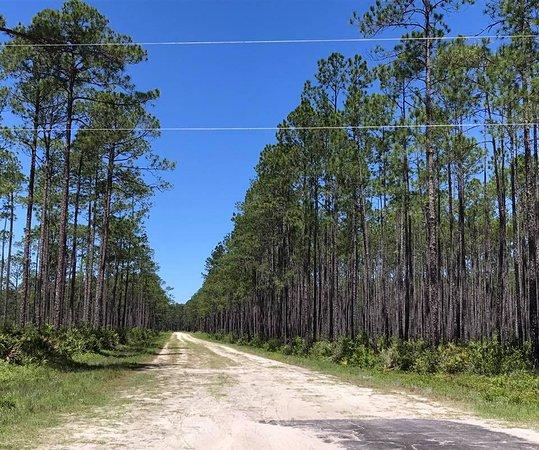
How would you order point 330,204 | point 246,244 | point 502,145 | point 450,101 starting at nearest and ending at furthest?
1. point 450,101
2. point 502,145
3. point 330,204
4. point 246,244

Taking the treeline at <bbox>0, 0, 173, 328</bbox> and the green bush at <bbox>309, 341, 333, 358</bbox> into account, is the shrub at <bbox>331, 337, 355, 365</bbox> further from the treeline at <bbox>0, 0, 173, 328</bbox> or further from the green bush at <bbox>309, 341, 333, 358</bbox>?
the treeline at <bbox>0, 0, 173, 328</bbox>

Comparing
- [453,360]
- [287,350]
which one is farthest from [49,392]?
[287,350]

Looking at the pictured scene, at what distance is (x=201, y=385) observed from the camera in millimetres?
15492

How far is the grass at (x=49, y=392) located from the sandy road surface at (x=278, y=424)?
0.57 metres

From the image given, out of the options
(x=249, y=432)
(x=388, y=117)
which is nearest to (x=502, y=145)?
(x=388, y=117)

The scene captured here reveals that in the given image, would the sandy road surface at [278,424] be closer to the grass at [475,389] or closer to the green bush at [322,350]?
the grass at [475,389]

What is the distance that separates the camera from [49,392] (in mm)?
12234

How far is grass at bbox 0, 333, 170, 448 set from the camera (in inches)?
330

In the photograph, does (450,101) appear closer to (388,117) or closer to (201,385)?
(388,117)

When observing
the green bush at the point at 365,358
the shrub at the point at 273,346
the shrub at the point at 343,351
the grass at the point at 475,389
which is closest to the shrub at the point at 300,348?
the shrub at the point at 273,346

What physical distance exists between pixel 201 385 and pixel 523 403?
28.6 ft

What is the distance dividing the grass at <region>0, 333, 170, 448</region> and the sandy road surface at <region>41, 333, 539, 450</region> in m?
0.57

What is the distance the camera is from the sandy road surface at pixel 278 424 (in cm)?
732

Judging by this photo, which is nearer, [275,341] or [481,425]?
[481,425]
